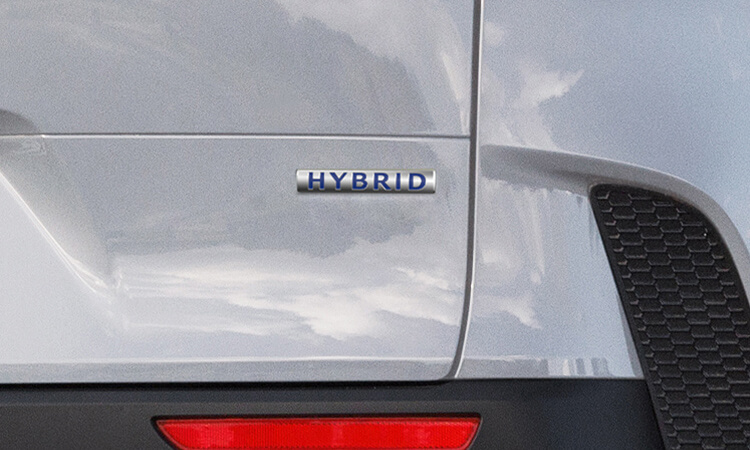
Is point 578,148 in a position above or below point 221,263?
above

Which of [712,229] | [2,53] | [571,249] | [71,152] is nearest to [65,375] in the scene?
[71,152]

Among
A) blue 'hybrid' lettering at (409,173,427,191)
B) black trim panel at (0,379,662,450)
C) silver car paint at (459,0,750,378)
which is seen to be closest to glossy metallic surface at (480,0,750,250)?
silver car paint at (459,0,750,378)

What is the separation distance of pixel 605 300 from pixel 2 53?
1.00m

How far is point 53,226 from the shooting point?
151 centimetres

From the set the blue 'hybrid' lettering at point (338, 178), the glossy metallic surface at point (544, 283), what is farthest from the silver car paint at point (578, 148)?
the blue 'hybrid' lettering at point (338, 178)

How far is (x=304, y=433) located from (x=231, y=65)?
1.87ft

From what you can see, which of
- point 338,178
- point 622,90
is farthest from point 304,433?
point 622,90

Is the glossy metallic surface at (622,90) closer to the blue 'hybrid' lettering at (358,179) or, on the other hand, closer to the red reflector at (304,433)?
the blue 'hybrid' lettering at (358,179)

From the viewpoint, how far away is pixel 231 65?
4.91 ft

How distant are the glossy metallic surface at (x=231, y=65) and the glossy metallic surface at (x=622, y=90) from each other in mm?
86

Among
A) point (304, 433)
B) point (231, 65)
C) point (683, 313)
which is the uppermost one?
point (231, 65)

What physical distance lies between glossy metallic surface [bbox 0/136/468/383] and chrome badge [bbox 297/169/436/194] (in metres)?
0.01

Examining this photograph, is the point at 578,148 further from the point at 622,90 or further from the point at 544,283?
the point at 544,283

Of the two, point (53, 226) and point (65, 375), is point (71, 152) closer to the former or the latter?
point (53, 226)
